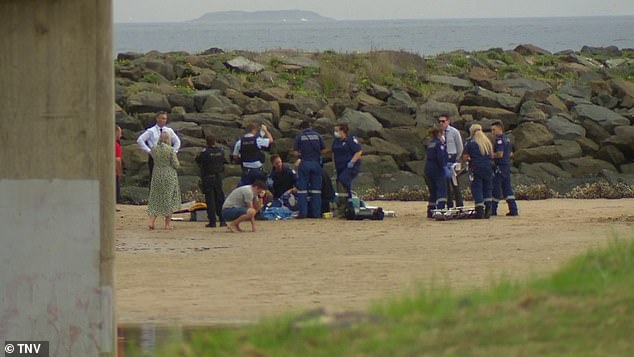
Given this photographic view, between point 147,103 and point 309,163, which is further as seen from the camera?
point 147,103

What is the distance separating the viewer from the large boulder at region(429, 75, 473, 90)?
3969 centimetres

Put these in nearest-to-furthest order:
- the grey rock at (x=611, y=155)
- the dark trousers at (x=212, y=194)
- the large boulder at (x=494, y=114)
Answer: the dark trousers at (x=212, y=194)
the grey rock at (x=611, y=155)
the large boulder at (x=494, y=114)

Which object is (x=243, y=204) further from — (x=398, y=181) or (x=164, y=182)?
(x=398, y=181)

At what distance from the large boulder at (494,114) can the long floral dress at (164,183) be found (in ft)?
48.3

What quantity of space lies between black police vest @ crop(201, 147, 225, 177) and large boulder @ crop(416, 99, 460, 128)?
1279cm

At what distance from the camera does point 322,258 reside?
59.6ft

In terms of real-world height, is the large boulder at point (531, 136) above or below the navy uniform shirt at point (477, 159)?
below

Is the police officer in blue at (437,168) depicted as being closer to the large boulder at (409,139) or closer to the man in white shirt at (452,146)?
the man in white shirt at (452,146)

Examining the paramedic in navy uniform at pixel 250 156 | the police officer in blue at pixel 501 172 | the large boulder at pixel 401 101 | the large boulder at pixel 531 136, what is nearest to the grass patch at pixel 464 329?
the paramedic in navy uniform at pixel 250 156

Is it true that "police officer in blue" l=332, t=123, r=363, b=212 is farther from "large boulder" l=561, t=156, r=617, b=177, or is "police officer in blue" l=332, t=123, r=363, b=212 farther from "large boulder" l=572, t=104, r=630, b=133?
"large boulder" l=572, t=104, r=630, b=133

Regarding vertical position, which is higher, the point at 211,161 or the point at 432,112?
the point at 432,112

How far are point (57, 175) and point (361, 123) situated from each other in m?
22.3

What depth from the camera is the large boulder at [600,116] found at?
110 feet

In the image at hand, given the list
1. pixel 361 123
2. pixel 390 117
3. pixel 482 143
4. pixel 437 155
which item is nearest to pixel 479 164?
pixel 482 143
